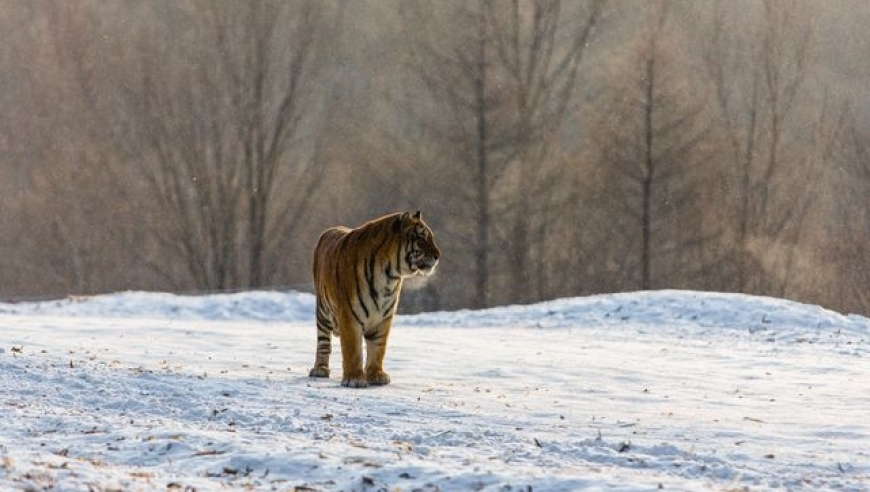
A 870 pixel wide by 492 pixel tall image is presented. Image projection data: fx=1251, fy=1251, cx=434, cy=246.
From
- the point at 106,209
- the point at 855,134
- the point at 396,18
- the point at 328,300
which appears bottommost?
the point at 328,300

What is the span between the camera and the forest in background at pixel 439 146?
108 feet

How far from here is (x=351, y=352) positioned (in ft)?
37.1

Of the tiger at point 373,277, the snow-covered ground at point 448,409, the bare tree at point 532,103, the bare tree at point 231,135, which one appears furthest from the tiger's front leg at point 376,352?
the bare tree at point 231,135

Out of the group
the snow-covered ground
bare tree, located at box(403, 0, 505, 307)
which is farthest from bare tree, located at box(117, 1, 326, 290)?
the snow-covered ground

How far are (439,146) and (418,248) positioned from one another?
22.1 metres

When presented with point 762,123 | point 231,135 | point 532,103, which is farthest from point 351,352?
point 762,123

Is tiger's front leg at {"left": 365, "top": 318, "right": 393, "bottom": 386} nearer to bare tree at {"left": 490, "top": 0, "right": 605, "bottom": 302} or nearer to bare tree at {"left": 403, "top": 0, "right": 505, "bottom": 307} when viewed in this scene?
bare tree at {"left": 403, "top": 0, "right": 505, "bottom": 307}

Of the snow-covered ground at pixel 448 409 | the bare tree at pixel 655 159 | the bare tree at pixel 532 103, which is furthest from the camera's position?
the bare tree at pixel 532 103

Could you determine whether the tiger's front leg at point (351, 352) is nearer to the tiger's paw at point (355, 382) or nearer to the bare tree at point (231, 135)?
the tiger's paw at point (355, 382)

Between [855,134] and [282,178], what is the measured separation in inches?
655

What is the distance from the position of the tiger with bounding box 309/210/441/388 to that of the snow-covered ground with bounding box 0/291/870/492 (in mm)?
377

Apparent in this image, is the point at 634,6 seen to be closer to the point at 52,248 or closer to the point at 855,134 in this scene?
the point at 855,134

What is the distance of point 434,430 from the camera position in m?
8.88

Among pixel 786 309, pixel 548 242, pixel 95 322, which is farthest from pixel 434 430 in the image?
pixel 548 242
